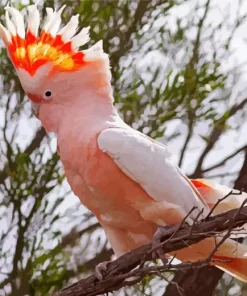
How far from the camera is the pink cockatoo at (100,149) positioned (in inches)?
33.7

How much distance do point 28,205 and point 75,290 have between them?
628mm

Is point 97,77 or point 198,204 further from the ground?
point 97,77

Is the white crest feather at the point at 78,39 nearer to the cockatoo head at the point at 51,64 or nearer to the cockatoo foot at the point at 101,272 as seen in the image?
the cockatoo head at the point at 51,64

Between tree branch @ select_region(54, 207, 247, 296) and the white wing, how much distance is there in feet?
0.19

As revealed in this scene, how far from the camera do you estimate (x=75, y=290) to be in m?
0.78

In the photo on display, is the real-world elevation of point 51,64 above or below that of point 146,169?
above

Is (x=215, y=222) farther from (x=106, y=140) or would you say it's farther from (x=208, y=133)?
(x=208, y=133)

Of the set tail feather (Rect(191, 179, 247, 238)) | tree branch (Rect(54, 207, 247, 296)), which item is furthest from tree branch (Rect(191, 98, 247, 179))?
tree branch (Rect(54, 207, 247, 296))

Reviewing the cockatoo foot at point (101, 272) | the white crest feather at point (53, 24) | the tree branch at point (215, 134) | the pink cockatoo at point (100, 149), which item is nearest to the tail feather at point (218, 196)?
the pink cockatoo at point (100, 149)

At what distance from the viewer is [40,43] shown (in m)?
0.93

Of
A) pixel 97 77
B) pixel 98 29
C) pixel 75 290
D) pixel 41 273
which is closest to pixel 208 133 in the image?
pixel 98 29

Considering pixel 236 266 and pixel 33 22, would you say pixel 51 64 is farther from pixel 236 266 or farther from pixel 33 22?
pixel 236 266

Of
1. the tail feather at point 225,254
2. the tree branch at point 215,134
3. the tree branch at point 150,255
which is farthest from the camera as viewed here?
the tree branch at point 215,134

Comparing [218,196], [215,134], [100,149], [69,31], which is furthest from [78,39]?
A: [215,134]
